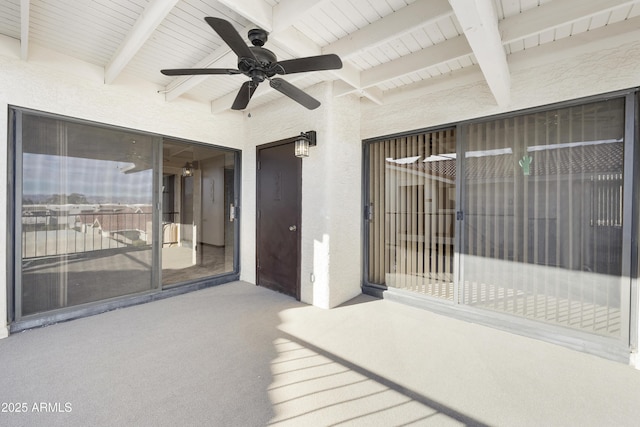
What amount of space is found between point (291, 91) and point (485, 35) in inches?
57.0

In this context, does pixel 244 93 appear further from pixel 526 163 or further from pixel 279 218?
pixel 526 163

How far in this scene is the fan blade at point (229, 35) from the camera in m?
1.54

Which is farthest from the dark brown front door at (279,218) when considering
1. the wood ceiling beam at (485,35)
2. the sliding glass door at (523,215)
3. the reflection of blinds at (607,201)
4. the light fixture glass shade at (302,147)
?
the reflection of blinds at (607,201)

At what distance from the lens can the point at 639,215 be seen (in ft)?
7.52

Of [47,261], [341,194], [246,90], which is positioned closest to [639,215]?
[341,194]

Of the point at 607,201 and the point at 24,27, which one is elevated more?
the point at 24,27

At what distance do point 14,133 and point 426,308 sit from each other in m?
4.85

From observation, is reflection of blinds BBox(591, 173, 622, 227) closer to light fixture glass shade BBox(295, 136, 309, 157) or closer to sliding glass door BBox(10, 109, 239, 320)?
light fixture glass shade BBox(295, 136, 309, 157)

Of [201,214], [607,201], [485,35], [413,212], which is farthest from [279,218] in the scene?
[607,201]

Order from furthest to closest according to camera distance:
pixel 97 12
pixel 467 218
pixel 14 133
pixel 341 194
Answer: pixel 341 194, pixel 467 218, pixel 14 133, pixel 97 12

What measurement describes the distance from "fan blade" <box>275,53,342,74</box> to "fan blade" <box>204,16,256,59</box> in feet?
0.81

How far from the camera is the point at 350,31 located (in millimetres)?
2473

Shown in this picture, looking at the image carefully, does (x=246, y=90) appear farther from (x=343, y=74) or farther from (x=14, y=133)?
(x=14, y=133)

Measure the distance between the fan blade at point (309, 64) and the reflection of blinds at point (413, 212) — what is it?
1994 mm
